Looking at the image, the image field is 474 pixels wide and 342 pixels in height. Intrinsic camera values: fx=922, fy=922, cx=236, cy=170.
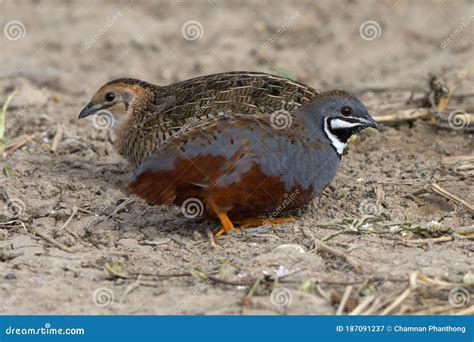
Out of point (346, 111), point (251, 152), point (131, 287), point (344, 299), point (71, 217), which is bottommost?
point (131, 287)

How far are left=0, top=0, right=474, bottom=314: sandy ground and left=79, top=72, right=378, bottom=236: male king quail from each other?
288 mm

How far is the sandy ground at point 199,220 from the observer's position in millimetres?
5797

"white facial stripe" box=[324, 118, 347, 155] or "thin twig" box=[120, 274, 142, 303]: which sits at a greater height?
"white facial stripe" box=[324, 118, 347, 155]

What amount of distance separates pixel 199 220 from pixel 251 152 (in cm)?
92

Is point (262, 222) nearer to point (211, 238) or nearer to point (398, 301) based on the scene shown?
point (211, 238)

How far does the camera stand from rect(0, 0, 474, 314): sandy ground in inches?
228

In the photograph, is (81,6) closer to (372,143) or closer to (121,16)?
(121,16)

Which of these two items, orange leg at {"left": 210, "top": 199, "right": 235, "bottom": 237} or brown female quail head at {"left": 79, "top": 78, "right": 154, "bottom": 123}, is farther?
brown female quail head at {"left": 79, "top": 78, "right": 154, "bottom": 123}

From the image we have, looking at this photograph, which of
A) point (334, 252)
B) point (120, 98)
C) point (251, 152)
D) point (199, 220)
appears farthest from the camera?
point (120, 98)

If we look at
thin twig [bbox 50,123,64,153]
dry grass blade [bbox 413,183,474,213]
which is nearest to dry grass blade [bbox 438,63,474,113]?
dry grass blade [bbox 413,183,474,213]

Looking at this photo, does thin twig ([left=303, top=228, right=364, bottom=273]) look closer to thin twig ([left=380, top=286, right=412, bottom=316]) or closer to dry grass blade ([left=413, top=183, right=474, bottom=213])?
Answer: thin twig ([left=380, top=286, right=412, bottom=316])

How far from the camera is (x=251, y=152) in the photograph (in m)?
6.62

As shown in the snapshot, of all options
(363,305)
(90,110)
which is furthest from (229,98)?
(363,305)

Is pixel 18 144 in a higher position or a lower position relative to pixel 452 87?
lower
